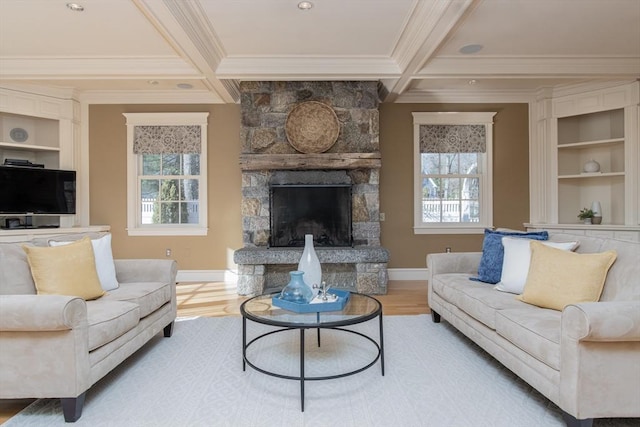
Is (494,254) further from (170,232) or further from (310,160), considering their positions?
(170,232)

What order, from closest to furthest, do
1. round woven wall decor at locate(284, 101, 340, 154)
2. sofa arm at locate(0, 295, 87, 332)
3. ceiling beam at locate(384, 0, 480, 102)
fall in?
sofa arm at locate(0, 295, 87, 332), ceiling beam at locate(384, 0, 480, 102), round woven wall decor at locate(284, 101, 340, 154)

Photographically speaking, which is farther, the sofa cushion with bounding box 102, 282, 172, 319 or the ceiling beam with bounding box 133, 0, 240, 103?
the ceiling beam with bounding box 133, 0, 240, 103

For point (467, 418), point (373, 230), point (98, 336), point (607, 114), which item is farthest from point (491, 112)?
point (98, 336)

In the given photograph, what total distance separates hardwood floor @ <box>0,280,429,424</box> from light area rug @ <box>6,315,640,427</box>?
0.81 meters

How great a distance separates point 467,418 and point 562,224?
4165mm

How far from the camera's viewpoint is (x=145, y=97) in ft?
16.6

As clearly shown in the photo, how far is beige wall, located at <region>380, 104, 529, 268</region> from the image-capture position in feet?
17.2

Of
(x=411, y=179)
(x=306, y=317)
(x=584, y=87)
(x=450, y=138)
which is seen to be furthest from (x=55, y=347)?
(x=584, y=87)

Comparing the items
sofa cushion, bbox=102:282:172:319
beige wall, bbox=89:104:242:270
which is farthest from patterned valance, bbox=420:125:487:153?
sofa cushion, bbox=102:282:172:319

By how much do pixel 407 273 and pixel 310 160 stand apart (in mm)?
2246

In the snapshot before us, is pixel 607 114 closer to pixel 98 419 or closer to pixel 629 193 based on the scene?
pixel 629 193

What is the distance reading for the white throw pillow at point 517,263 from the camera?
8.02ft

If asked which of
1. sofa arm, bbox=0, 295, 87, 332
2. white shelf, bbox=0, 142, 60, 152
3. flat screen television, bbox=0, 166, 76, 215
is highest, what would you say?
white shelf, bbox=0, 142, 60, 152

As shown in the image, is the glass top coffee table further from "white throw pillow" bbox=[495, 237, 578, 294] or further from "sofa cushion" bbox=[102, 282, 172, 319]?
"white throw pillow" bbox=[495, 237, 578, 294]
